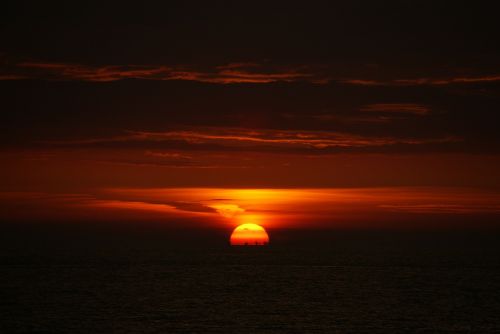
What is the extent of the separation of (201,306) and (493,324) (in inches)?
1964

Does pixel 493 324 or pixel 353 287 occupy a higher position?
pixel 353 287

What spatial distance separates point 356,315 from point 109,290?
76578mm

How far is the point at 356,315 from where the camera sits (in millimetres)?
110000

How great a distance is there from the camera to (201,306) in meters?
122

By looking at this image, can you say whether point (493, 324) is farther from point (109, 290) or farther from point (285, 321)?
point (109, 290)

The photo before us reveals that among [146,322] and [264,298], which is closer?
[146,322]

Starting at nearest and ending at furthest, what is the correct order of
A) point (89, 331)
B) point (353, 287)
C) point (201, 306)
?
point (89, 331) → point (201, 306) → point (353, 287)

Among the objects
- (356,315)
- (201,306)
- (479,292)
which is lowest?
(356,315)

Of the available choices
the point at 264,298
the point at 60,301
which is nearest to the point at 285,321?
the point at 264,298

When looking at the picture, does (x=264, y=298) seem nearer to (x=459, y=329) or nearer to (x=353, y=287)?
(x=353, y=287)

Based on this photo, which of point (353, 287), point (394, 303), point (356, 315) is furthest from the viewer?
point (353, 287)

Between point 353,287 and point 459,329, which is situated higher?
point 353,287

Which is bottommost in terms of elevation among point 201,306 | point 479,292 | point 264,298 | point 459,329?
point 459,329

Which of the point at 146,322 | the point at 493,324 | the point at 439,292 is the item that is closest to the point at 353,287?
the point at 439,292
